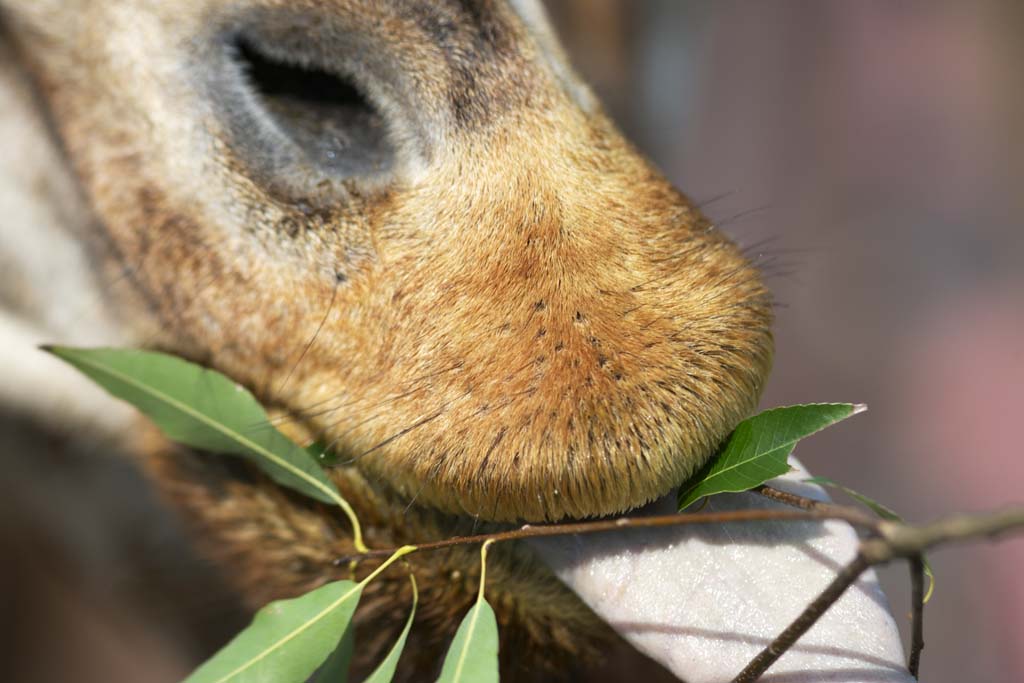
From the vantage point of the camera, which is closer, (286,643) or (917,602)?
(917,602)

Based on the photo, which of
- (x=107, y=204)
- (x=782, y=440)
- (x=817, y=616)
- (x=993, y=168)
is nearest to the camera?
(x=817, y=616)

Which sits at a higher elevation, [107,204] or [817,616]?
[107,204]

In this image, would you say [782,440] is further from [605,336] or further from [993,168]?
[993,168]

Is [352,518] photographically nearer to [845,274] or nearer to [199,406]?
[199,406]

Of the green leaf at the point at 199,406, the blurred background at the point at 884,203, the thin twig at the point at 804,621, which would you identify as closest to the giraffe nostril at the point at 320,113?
the green leaf at the point at 199,406

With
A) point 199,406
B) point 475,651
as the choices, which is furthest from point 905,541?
point 199,406

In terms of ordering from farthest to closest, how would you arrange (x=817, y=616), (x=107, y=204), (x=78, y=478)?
(x=78, y=478) < (x=107, y=204) < (x=817, y=616)

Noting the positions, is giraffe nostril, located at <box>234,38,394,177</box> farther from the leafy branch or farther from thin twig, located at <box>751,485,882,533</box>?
thin twig, located at <box>751,485,882,533</box>

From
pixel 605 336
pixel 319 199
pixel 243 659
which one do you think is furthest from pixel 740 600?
pixel 319 199
